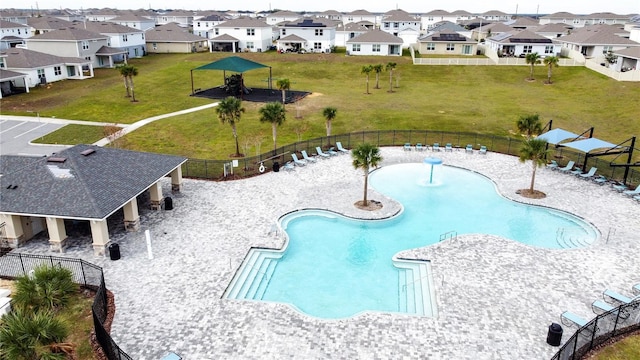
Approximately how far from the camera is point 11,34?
98438 millimetres

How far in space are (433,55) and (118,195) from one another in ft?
246

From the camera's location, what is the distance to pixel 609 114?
51.2 meters

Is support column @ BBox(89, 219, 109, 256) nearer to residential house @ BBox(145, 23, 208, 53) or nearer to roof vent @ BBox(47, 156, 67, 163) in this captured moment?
roof vent @ BBox(47, 156, 67, 163)

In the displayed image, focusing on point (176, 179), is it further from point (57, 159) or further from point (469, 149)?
point (469, 149)

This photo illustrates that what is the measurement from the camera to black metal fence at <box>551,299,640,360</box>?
50.1 feet

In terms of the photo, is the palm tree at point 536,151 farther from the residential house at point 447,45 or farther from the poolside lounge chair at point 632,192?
the residential house at point 447,45

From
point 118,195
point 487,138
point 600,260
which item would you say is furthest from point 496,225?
point 118,195

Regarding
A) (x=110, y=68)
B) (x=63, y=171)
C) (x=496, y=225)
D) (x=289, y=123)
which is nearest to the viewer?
(x=63, y=171)

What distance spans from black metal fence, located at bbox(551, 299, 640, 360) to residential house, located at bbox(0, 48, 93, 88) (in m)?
67.7

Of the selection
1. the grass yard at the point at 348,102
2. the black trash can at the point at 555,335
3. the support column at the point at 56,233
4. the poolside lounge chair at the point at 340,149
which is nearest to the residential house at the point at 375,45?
the grass yard at the point at 348,102

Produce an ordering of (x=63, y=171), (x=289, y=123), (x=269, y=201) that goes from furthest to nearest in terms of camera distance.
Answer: (x=289, y=123) < (x=269, y=201) < (x=63, y=171)

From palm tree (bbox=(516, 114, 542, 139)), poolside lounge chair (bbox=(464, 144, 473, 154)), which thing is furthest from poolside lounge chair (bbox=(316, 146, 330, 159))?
palm tree (bbox=(516, 114, 542, 139))

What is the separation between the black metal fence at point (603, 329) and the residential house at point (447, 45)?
3025 inches

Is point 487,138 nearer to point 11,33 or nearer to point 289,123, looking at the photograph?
point 289,123
